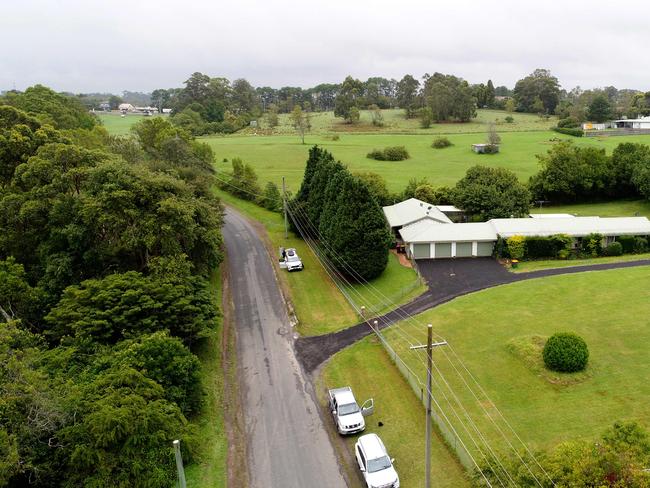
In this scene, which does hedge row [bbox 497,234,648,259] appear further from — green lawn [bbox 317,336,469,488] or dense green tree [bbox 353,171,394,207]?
green lawn [bbox 317,336,469,488]

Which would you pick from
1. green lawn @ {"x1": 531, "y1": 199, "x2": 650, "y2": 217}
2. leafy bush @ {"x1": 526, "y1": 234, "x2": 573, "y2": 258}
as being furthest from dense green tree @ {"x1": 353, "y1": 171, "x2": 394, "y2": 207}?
leafy bush @ {"x1": 526, "y1": 234, "x2": 573, "y2": 258}

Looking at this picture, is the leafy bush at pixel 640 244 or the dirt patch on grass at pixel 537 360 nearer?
the dirt patch on grass at pixel 537 360

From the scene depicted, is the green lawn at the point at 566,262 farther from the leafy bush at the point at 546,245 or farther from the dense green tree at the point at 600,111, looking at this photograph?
the dense green tree at the point at 600,111

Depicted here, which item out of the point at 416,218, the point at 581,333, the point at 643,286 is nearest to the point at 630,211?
the point at 643,286

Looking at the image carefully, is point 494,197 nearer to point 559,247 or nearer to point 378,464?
point 559,247

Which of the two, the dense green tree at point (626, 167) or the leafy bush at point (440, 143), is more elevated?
the leafy bush at point (440, 143)

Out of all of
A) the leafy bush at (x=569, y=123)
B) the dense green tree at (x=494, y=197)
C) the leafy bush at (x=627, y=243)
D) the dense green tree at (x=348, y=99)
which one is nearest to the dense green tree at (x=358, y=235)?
the dense green tree at (x=494, y=197)

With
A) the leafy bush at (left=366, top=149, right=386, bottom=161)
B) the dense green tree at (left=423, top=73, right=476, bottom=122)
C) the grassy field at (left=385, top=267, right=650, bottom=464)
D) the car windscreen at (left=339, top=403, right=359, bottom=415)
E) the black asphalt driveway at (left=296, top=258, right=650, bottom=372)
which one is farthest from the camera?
the dense green tree at (left=423, top=73, right=476, bottom=122)
